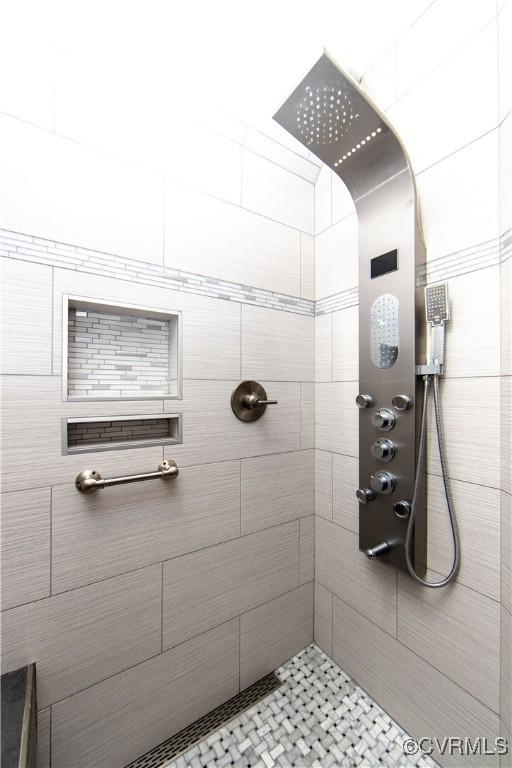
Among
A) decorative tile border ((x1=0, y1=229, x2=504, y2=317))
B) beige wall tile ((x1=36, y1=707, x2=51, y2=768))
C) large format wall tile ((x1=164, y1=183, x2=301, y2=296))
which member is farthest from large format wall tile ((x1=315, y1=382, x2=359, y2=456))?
beige wall tile ((x1=36, y1=707, x2=51, y2=768))

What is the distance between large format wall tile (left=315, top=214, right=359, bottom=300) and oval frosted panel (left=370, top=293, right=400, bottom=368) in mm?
234

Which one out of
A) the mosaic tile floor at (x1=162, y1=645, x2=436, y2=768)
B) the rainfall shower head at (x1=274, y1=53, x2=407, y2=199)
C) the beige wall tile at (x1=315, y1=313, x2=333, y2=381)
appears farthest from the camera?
the beige wall tile at (x1=315, y1=313, x2=333, y2=381)

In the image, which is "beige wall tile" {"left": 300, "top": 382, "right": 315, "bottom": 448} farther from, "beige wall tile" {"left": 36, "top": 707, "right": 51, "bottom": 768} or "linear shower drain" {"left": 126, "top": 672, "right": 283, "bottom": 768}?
"beige wall tile" {"left": 36, "top": 707, "right": 51, "bottom": 768}

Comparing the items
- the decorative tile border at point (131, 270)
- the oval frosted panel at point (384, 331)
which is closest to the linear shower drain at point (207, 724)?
the oval frosted panel at point (384, 331)

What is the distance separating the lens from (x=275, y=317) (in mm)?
1391

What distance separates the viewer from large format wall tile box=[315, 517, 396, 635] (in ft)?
3.93

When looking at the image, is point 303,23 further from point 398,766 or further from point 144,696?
point 398,766

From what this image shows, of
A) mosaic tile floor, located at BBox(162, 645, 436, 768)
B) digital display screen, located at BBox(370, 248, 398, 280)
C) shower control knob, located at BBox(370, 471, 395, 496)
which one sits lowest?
mosaic tile floor, located at BBox(162, 645, 436, 768)

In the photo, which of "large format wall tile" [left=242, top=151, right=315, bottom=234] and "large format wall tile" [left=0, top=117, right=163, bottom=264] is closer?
"large format wall tile" [left=0, top=117, right=163, bottom=264]

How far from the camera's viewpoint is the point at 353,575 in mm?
1335

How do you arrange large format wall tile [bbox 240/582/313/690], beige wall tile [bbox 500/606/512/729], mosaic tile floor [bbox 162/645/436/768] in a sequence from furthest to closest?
large format wall tile [bbox 240/582/313/690] → mosaic tile floor [bbox 162/645/436/768] → beige wall tile [bbox 500/606/512/729]

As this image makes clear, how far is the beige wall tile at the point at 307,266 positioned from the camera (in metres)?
1.48

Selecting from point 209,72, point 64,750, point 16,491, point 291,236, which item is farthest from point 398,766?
point 209,72

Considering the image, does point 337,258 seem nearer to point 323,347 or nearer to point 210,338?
point 323,347
